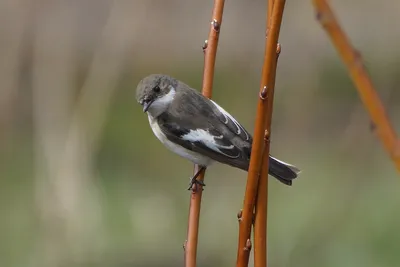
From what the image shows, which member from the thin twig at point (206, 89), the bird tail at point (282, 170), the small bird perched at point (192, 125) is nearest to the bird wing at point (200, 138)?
the small bird perched at point (192, 125)

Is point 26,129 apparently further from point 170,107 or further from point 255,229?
point 255,229

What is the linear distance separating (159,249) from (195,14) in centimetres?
322

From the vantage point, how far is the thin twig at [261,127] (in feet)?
2.84

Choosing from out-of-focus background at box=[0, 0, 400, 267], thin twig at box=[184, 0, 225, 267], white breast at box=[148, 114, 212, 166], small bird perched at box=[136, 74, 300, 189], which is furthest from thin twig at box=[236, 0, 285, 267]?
out-of-focus background at box=[0, 0, 400, 267]

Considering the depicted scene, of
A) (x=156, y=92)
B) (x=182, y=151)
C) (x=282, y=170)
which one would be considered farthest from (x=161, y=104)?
(x=282, y=170)

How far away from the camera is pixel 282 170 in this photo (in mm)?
2314

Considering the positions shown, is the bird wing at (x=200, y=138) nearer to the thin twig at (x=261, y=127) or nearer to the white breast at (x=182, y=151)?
the white breast at (x=182, y=151)

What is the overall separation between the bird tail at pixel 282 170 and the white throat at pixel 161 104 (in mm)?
506

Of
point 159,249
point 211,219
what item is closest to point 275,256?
point 211,219

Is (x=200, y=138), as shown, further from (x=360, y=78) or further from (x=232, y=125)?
(x=360, y=78)

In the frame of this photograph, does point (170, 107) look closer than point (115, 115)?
Yes

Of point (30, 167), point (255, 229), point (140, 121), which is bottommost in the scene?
point (255, 229)

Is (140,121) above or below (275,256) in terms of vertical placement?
above

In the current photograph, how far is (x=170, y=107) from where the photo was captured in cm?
269
